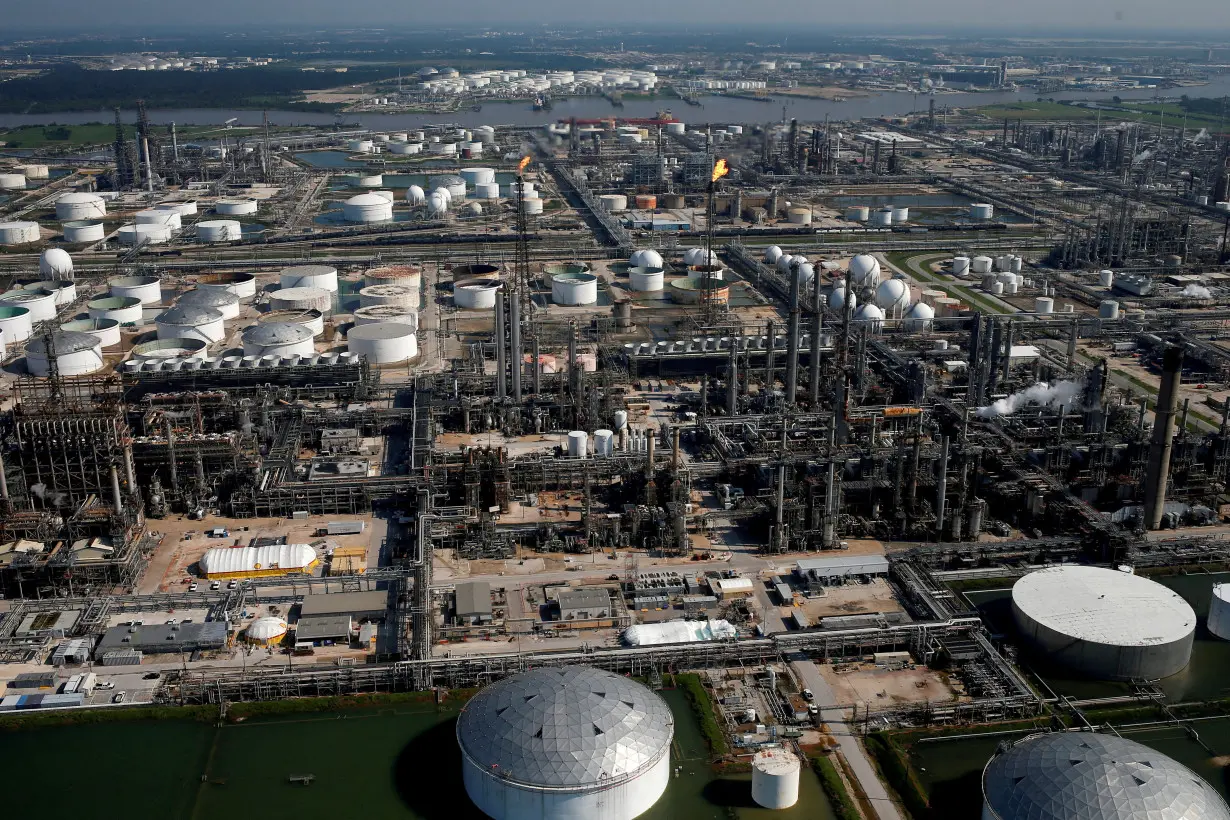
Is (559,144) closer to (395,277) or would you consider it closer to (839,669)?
(395,277)

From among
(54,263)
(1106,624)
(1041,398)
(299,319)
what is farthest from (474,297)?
(1106,624)

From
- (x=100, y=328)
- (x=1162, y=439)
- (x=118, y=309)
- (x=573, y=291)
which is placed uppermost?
(x=1162, y=439)

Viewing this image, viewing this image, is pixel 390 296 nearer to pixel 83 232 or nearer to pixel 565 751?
pixel 83 232

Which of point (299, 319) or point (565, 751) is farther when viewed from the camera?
point (299, 319)

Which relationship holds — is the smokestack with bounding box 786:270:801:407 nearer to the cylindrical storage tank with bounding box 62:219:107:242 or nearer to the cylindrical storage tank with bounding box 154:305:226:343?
the cylindrical storage tank with bounding box 154:305:226:343

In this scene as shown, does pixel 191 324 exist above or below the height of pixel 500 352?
below

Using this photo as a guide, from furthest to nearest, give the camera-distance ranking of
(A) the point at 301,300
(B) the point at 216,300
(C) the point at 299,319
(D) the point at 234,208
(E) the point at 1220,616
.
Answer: (D) the point at 234,208
(A) the point at 301,300
(B) the point at 216,300
(C) the point at 299,319
(E) the point at 1220,616
